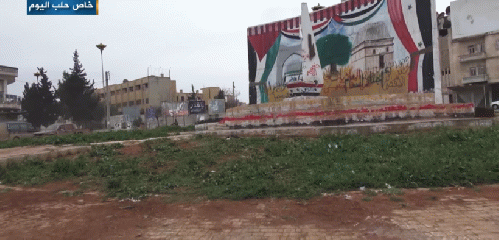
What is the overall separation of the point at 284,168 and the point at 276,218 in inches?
94.3

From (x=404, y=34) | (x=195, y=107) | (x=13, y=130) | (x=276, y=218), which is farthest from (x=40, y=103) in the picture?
(x=276, y=218)

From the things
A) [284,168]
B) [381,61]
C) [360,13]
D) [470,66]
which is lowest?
[284,168]

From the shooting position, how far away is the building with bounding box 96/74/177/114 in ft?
180

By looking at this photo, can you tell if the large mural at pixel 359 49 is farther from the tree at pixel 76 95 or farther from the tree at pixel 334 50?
the tree at pixel 76 95

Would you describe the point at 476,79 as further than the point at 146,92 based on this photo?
No

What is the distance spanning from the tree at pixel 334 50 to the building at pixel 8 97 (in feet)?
106

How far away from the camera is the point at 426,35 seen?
15.6 m

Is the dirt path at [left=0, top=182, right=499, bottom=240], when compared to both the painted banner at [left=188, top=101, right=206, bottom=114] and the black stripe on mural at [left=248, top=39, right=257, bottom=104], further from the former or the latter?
the painted banner at [left=188, top=101, right=206, bottom=114]

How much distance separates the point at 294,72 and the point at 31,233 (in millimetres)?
18713

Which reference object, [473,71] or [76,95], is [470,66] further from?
[76,95]

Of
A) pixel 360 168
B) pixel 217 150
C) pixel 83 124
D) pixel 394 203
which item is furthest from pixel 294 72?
pixel 83 124

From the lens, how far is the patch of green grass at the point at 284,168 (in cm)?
530

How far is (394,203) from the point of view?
14.8ft

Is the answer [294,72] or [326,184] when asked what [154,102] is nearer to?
[294,72]
